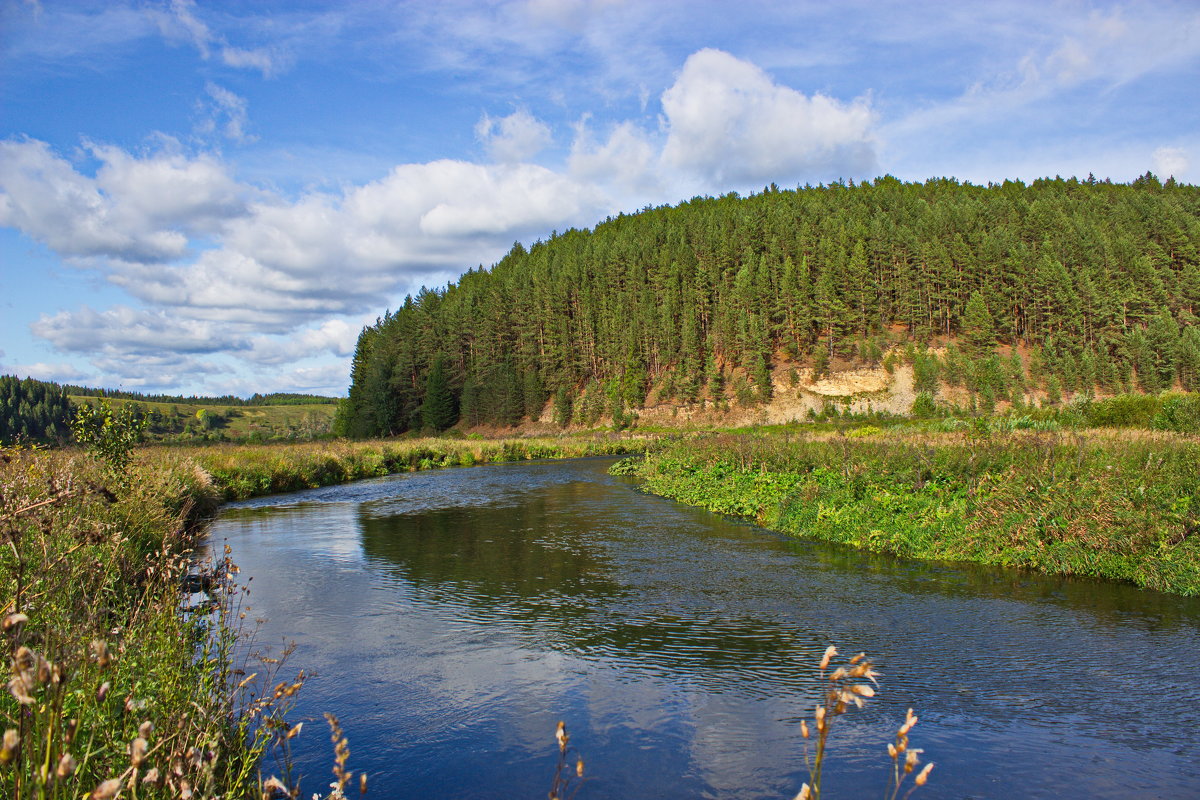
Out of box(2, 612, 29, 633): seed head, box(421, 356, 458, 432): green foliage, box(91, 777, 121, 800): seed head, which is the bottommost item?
box(91, 777, 121, 800): seed head

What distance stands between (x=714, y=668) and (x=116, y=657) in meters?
6.09

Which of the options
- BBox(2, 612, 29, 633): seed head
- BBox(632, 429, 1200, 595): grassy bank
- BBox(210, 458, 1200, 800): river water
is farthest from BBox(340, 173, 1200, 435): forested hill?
BBox(2, 612, 29, 633): seed head

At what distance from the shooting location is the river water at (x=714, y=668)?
6188 millimetres

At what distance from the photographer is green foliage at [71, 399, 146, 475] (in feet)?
45.9

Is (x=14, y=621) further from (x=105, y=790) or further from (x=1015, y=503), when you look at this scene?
(x=1015, y=503)

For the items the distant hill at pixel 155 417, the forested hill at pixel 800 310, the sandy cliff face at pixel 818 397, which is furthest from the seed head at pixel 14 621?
the forested hill at pixel 800 310

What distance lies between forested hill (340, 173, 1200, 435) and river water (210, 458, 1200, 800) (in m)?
62.8

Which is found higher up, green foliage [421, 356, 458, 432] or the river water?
green foliage [421, 356, 458, 432]

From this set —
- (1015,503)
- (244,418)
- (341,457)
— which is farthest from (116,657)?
(244,418)

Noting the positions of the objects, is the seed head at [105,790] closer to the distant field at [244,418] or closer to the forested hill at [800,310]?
the forested hill at [800,310]

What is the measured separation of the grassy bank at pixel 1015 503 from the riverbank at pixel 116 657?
11559 millimetres

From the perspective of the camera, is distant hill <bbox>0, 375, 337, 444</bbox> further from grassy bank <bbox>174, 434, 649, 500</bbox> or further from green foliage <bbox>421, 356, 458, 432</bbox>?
green foliage <bbox>421, 356, 458, 432</bbox>

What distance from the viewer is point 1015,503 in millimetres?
13211

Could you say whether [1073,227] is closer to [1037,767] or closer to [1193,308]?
[1193,308]
